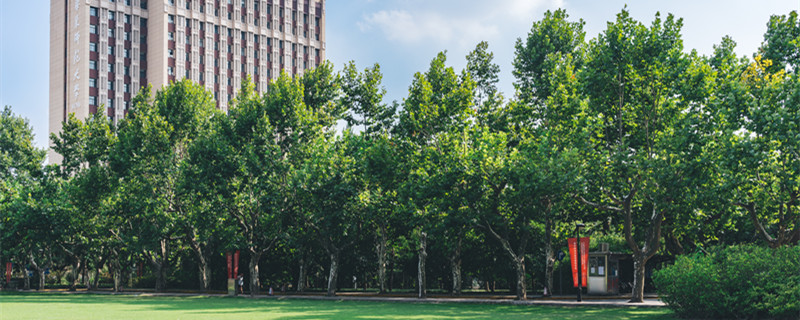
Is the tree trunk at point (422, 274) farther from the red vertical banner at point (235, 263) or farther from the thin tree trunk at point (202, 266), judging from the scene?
the thin tree trunk at point (202, 266)

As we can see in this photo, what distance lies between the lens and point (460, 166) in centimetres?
3494

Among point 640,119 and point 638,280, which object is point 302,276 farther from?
point 640,119

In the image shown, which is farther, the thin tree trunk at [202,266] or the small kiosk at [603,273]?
the thin tree trunk at [202,266]

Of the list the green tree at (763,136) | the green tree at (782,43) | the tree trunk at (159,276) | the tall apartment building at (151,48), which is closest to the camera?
the green tree at (763,136)

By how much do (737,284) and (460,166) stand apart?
50.8 feet

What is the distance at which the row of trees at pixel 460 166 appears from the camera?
1161 inches

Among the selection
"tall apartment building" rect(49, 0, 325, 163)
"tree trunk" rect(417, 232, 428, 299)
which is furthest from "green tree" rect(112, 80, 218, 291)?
"tall apartment building" rect(49, 0, 325, 163)

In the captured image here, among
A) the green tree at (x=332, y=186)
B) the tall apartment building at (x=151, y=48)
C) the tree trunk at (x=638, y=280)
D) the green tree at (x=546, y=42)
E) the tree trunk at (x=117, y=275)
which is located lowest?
the tree trunk at (x=117, y=275)

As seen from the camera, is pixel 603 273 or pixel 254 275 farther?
pixel 254 275

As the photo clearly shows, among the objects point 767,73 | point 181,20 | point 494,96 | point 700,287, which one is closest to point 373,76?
point 494,96

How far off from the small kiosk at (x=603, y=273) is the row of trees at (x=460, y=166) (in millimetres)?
2250

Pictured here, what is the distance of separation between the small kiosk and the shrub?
14.5 metres

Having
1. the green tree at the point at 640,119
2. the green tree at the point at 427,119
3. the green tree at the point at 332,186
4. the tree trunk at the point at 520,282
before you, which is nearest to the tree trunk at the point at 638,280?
the green tree at the point at 640,119

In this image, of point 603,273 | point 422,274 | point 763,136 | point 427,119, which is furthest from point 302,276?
point 763,136
